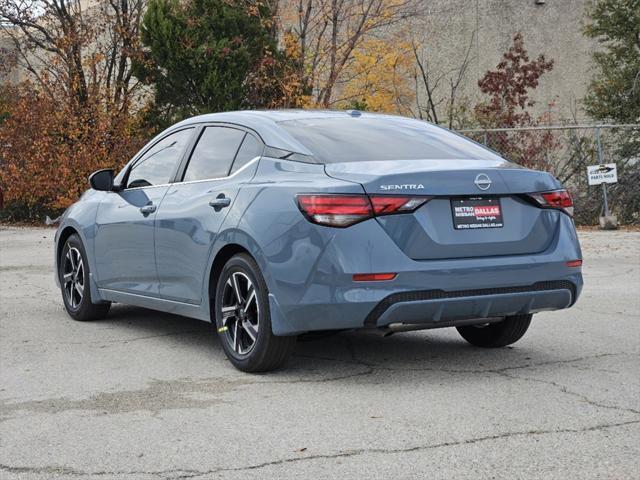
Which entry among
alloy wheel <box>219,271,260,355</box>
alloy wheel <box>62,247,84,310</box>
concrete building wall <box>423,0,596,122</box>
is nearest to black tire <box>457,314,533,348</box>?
alloy wheel <box>219,271,260,355</box>

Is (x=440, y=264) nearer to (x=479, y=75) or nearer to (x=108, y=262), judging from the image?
(x=108, y=262)

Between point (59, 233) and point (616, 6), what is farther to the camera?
point (616, 6)

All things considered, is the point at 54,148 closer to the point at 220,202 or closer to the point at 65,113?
the point at 65,113

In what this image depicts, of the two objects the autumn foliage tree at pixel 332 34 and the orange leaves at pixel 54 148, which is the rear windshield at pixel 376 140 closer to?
the autumn foliage tree at pixel 332 34

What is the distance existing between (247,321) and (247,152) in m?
1.09

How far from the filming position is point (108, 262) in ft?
27.2

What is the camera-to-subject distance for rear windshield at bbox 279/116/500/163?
642 cm

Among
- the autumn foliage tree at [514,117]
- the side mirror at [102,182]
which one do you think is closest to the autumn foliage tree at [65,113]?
the autumn foliage tree at [514,117]

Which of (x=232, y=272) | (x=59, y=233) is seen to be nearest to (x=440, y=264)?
(x=232, y=272)

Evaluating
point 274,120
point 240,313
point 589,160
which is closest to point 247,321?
point 240,313

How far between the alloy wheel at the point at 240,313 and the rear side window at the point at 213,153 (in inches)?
30.8

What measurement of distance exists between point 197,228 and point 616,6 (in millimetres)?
28984

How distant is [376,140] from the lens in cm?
671

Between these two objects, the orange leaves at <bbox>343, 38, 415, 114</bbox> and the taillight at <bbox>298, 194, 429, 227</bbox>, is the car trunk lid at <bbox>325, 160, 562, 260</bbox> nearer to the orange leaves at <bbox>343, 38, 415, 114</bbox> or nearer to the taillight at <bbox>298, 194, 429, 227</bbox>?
the taillight at <bbox>298, 194, 429, 227</bbox>
